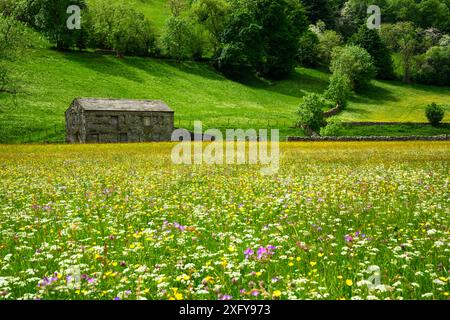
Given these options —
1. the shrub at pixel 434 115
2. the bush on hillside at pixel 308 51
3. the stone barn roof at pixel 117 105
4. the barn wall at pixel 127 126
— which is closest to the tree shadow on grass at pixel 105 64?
the stone barn roof at pixel 117 105

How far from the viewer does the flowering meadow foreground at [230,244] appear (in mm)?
4934

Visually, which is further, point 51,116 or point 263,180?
point 51,116

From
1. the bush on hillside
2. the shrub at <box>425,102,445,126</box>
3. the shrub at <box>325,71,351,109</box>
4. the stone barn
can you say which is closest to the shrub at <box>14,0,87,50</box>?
the stone barn

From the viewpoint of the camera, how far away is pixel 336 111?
3492 inches

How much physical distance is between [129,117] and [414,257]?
6170 cm

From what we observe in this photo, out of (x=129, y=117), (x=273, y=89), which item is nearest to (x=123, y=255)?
(x=129, y=117)

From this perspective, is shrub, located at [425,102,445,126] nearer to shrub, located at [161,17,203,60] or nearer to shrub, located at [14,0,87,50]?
shrub, located at [161,17,203,60]

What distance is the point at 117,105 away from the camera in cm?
6450

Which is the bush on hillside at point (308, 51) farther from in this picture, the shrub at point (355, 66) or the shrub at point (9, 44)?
the shrub at point (9, 44)

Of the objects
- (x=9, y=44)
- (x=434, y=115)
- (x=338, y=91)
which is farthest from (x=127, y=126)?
(x=434, y=115)

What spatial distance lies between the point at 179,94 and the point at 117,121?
26.2 m

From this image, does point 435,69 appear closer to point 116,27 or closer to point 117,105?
point 116,27
